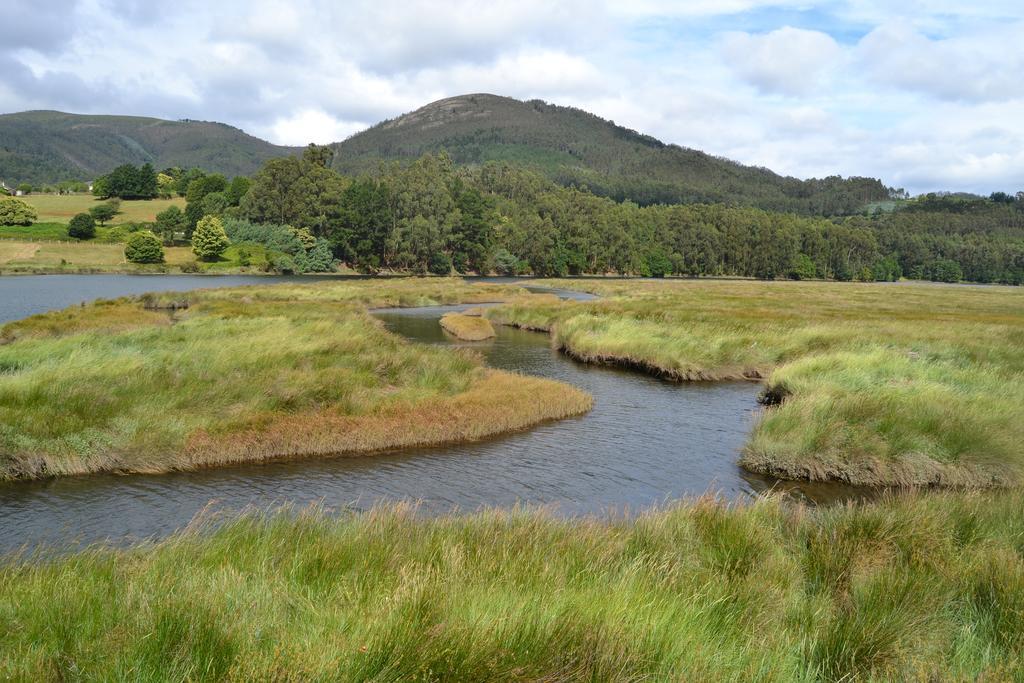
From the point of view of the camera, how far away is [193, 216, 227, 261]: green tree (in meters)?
107

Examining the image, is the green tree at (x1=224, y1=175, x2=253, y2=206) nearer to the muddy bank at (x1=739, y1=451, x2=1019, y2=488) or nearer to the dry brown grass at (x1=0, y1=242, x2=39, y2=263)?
the dry brown grass at (x1=0, y1=242, x2=39, y2=263)

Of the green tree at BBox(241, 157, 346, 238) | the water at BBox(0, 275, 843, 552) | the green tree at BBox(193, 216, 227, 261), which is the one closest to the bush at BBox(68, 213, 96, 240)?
the green tree at BBox(193, 216, 227, 261)

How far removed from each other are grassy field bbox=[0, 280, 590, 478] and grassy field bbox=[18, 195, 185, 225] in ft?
409

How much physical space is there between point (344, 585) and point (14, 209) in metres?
145

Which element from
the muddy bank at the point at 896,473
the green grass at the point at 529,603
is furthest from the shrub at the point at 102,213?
the green grass at the point at 529,603

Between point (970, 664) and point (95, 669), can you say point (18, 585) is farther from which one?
point (970, 664)

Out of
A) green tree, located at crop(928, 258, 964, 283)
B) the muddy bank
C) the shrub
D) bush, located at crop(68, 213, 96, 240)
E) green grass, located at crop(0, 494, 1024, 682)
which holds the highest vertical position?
green tree, located at crop(928, 258, 964, 283)

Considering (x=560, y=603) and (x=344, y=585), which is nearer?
(x=560, y=603)

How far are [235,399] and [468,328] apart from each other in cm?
2405

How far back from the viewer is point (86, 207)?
14175 centimetres

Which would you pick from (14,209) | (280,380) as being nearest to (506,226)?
(14,209)

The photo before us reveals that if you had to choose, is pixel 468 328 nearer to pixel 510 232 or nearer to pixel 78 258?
pixel 78 258

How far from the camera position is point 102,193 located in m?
155

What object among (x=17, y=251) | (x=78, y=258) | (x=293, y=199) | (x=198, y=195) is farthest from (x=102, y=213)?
(x=293, y=199)
